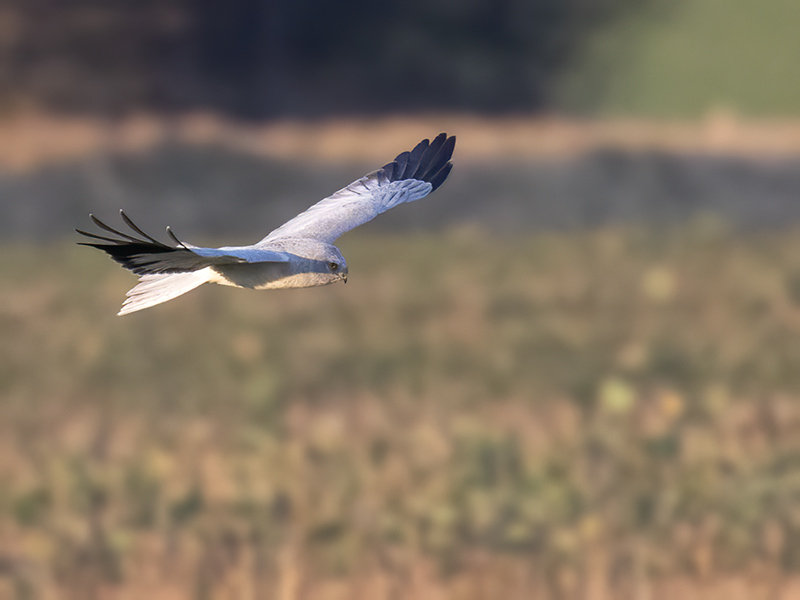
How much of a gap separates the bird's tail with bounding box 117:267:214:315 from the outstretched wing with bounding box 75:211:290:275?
0.11ft

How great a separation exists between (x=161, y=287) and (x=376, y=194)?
3.98 ft

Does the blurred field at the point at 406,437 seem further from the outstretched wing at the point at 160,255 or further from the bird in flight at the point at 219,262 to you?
the outstretched wing at the point at 160,255

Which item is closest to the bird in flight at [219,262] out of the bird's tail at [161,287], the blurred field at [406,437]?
the bird's tail at [161,287]

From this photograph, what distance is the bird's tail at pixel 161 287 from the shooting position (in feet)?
8.07

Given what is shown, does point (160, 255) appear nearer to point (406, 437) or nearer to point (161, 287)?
point (161, 287)

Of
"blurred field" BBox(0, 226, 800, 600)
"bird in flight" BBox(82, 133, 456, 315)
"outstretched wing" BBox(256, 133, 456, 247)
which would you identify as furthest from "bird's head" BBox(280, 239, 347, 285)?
"blurred field" BBox(0, 226, 800, 600)

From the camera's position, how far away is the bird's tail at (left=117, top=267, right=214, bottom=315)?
2461 millimetres

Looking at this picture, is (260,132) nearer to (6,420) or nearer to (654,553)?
(6,420)

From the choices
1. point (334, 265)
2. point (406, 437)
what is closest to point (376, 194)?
point (334, 265)

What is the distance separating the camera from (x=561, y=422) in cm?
971

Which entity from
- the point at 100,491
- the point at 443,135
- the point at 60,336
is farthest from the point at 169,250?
the point at 60,336

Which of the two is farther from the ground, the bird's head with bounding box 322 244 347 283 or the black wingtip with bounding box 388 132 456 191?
the black wingtip with bounding box 388 132 456 191

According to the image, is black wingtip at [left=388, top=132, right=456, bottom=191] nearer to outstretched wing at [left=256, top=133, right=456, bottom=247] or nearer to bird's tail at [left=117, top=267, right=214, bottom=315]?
outstretched wing at [left=256, top=133, right=456, bottom=247]

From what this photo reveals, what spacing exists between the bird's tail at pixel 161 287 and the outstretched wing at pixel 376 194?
0.82 ft
